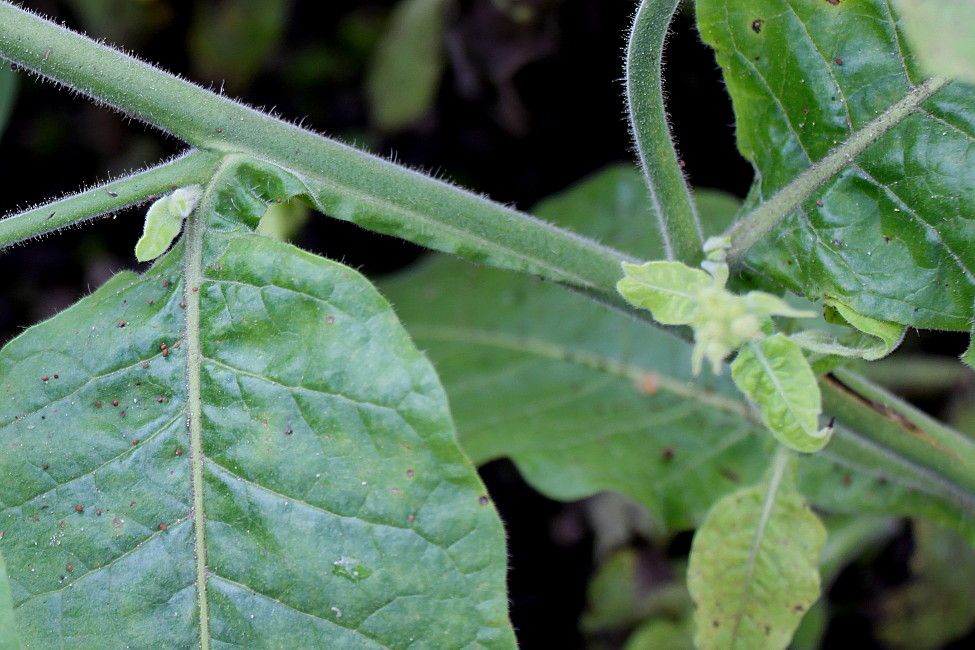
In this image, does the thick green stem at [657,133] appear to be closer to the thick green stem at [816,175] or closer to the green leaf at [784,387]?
the thick green stem at [816,175]

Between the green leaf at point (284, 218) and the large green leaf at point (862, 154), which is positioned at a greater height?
the green leaf at point (284, 218)

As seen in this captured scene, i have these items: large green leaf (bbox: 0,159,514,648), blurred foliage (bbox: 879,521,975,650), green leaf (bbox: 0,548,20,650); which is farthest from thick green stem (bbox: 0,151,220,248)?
blurred foliage (bbox: 879,521,975,650)

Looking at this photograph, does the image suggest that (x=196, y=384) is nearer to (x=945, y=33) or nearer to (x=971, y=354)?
(x=945, y=33)

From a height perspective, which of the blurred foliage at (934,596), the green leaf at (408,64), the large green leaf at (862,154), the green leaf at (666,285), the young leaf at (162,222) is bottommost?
the blurred foliage at (934,596)

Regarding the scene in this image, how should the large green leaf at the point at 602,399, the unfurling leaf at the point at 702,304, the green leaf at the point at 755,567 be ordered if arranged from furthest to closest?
the large green leaf at the point at 602,399, the green leaf at the point at 755,567, the unfurling leaf at the point at 702,304

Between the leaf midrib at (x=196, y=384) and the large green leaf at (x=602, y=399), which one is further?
the large green leaf at (x=602, y=399)

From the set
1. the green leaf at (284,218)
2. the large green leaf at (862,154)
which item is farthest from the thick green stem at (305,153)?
the green leaf at (284,218)

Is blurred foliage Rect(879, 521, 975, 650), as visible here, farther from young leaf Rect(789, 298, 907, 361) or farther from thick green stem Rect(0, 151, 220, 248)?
thick green stem Rect(0, 151, 220, 248)
